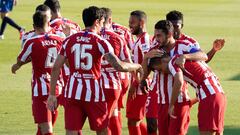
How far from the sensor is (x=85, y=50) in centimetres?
923

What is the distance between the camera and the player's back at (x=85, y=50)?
9.23 m

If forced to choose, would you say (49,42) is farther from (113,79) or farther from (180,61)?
(180,61)

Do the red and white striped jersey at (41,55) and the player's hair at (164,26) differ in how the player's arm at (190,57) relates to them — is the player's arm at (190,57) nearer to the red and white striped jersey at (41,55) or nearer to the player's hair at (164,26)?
the player's hair at (164,26)

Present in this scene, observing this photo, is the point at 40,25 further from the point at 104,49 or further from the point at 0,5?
the point at 0,5

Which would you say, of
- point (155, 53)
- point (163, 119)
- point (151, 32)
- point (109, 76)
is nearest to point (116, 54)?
point (109, 76)

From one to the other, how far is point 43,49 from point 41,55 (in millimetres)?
86

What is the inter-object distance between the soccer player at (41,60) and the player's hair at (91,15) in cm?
105

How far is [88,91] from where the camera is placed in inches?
368

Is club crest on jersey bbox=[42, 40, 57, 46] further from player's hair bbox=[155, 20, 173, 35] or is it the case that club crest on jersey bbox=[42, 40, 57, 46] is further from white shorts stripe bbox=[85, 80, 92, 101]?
player's hair bbox=[155, 20, 173, 35]

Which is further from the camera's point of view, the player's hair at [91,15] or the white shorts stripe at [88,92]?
the white shorts stripe at [88,92]

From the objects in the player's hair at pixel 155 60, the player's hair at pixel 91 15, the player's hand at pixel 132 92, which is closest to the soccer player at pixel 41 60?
the player's hair at pixel 91 15

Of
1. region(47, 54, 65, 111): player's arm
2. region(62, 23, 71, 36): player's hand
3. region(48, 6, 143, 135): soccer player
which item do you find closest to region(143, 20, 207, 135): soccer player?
region(48, 6, 143, 135): soccer player

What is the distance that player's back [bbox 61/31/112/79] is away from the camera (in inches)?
364

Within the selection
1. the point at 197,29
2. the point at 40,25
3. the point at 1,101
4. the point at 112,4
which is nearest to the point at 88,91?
the point at 40,25
